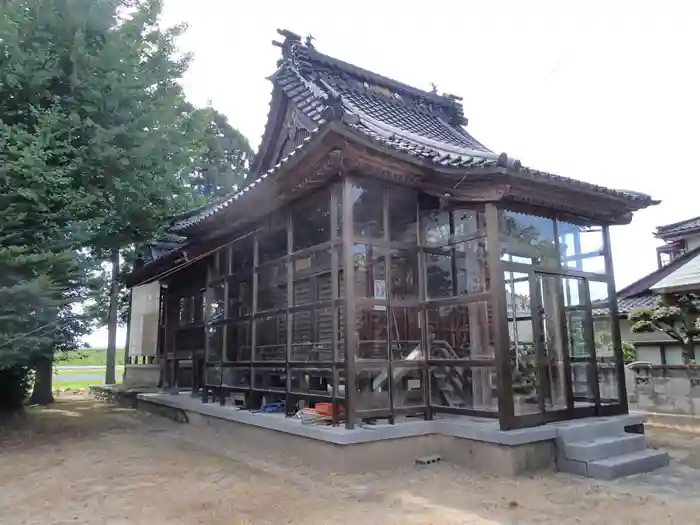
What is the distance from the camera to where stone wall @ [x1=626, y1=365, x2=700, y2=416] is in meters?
9.23

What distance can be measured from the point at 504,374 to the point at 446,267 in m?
1.61

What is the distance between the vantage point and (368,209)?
6.41 metres

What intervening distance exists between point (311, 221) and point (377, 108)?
3372 mm

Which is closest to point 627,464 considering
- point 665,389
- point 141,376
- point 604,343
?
point 604,343

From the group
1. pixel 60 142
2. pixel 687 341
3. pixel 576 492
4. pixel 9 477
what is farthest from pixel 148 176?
pixel 687 341

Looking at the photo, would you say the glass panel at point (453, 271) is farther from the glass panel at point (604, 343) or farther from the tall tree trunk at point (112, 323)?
A: the tall tree trunk at point (112, 323)

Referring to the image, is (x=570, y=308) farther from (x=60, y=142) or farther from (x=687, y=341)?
(x=60, y=142)

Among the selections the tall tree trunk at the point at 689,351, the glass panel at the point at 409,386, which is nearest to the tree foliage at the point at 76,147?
the glass panel at the point at 409,386

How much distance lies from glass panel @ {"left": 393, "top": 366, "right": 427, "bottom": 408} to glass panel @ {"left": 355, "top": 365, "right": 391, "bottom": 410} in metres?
0.19

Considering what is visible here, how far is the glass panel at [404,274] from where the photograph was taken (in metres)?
6.48

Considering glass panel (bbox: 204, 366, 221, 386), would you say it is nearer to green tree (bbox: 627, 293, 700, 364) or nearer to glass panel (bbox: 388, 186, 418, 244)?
glass panel (bbox: 388, 186, 418, 244)

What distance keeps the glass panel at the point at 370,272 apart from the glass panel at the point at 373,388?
35.7 inches

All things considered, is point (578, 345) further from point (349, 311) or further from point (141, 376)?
point (141, 376)

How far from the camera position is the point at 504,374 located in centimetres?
554
